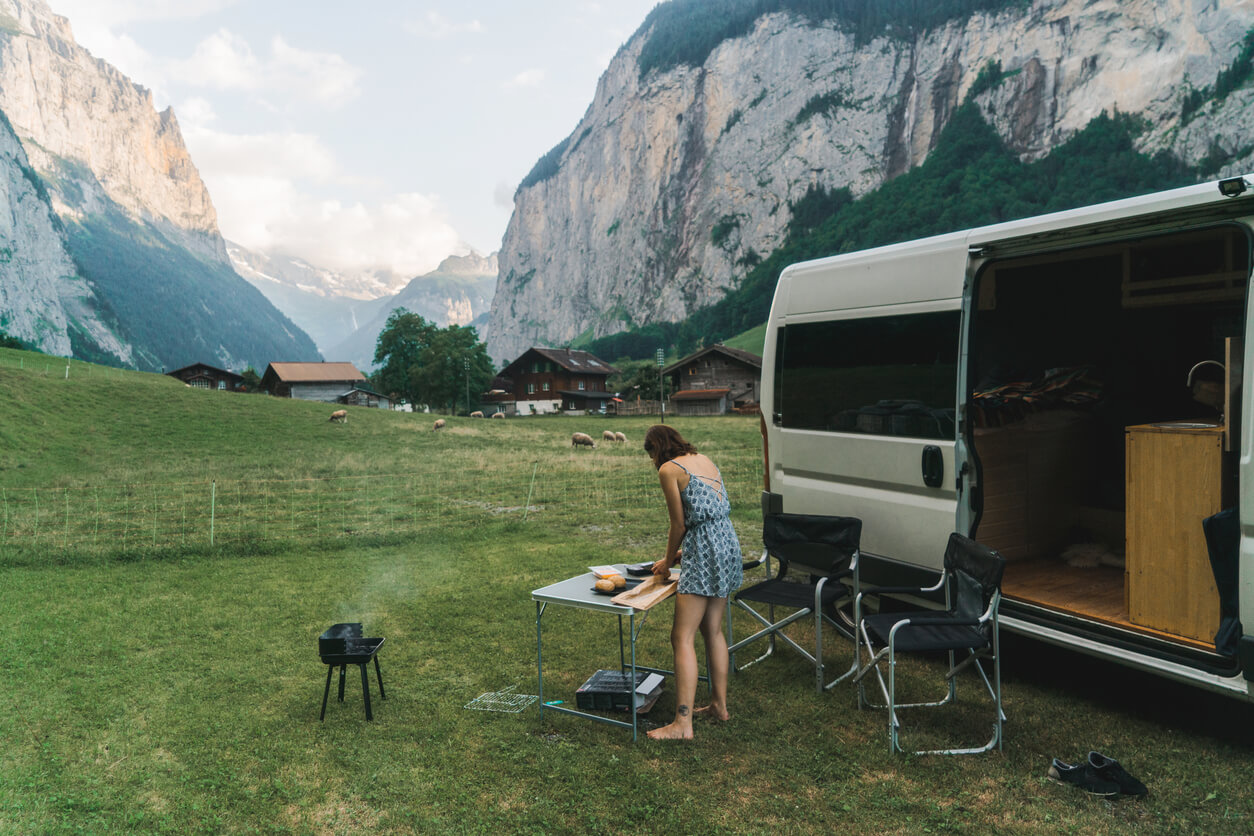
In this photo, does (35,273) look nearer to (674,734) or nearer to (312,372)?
(312,372)

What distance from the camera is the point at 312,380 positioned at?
6925 cm

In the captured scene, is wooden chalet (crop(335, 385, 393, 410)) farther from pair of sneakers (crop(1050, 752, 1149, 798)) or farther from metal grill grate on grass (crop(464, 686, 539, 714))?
pair of sneakers (crop(1050, 752, 1149, 798))

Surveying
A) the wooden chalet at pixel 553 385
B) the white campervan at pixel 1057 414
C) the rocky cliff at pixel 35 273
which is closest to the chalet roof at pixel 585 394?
the wooden chalet at pixel 553 385

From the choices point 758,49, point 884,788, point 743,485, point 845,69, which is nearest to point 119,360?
point 758,49

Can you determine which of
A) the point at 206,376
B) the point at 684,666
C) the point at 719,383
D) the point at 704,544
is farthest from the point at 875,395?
the point at 206,376

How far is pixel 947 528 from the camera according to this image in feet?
16.2

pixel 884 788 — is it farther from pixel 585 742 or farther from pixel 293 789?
pixel 293 789

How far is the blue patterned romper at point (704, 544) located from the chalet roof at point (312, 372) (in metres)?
70.1

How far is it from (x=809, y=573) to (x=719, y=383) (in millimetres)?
54296

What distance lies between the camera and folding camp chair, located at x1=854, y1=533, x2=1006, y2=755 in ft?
Answer: 13.3

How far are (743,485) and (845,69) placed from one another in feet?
385

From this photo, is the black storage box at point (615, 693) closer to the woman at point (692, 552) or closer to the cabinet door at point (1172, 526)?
the woman at point (692, 552)

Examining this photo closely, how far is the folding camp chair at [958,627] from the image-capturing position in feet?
13.3

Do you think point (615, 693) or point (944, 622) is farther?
point (615, 693)
